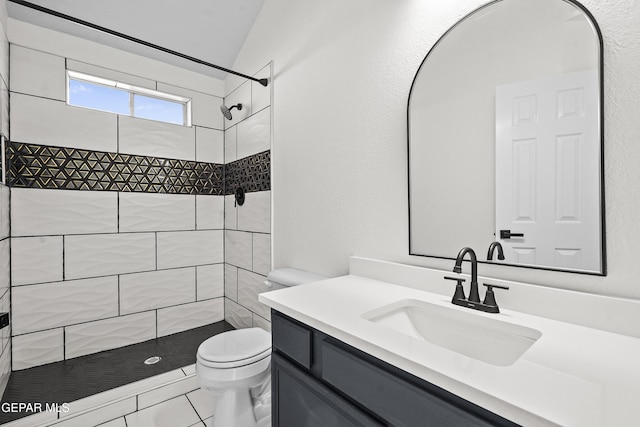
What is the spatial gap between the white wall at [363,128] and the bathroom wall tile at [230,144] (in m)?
0.69

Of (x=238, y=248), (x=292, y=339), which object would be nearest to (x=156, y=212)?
(x=238, y=248)

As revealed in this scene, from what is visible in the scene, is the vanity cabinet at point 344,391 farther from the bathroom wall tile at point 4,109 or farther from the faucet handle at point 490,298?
the bathroom wall tile at point 4,109

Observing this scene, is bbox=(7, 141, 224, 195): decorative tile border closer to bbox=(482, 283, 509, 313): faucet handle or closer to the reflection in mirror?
the reflection in mirror

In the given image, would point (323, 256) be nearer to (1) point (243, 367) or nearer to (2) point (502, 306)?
(1) point (243, 367)

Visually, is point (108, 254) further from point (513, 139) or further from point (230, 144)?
point (513, 139)

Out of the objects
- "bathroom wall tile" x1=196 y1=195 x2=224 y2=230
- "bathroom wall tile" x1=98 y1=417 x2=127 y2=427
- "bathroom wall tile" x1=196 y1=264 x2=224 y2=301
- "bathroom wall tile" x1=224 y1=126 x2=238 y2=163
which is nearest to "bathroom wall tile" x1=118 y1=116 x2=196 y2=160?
"bathroom wall tile" x1=224 y1=126 x2=238 y2=163

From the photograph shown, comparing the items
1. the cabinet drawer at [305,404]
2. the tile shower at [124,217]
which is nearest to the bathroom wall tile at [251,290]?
the tile shower at [124,217]

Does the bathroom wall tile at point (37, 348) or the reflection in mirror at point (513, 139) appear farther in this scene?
the bathroom wall tile at point (37, 348)

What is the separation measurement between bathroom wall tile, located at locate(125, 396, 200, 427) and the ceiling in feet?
8.56

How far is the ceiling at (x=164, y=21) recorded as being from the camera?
2.04 meters

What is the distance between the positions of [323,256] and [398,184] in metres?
0.66

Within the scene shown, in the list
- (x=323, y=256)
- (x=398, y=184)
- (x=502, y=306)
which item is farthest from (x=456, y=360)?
(x=323, y=256)

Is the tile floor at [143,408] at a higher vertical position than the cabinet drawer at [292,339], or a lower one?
lower

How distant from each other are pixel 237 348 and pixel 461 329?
123 cm
